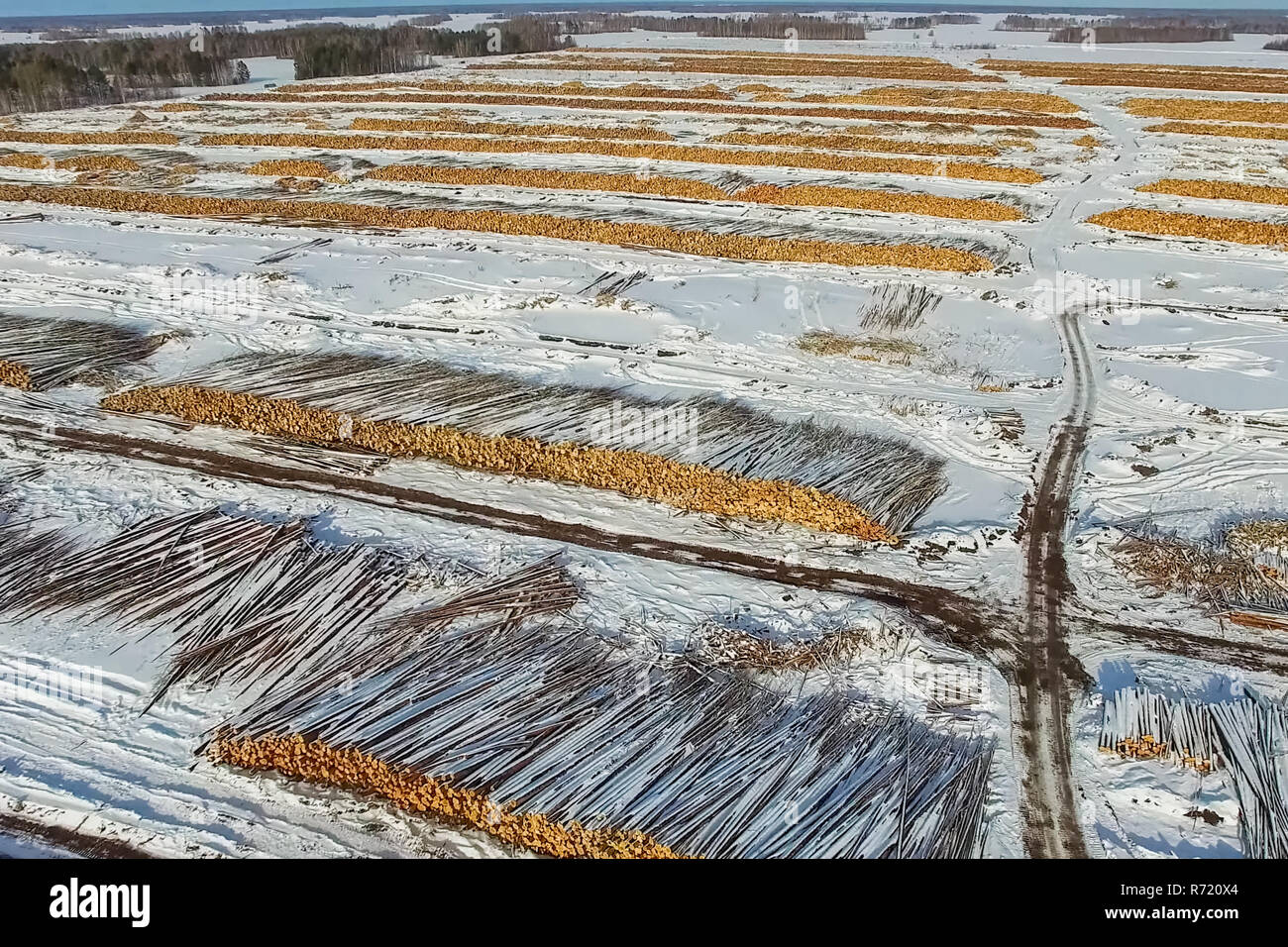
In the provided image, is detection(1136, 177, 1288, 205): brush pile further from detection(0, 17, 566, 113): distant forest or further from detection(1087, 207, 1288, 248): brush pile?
detection(0, 17, 566, 113): distant forest

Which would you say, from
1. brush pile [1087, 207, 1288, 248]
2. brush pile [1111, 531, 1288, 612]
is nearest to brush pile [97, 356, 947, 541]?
brush pile [1111, 531, 1288, 612]

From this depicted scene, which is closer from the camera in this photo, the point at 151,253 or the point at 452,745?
the point at 452,745

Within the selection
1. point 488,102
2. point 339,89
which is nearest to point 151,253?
point 488,102

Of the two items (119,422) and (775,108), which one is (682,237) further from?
(775,108)

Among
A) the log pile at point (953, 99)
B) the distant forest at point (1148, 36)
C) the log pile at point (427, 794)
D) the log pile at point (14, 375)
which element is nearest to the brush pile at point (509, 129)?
the log pile at point (953, 99)

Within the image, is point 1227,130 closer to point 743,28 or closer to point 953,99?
point 953,99

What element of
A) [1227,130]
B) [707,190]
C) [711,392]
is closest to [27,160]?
[707,190]

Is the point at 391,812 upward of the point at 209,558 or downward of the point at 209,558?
downward
